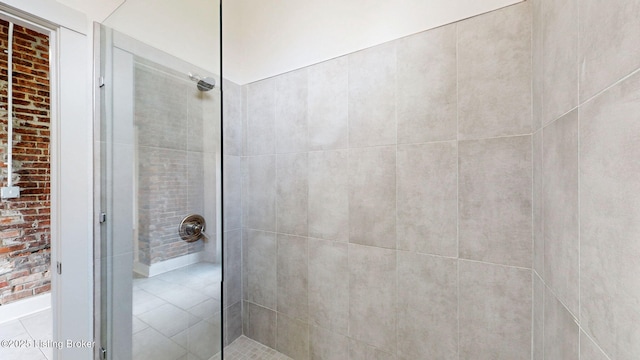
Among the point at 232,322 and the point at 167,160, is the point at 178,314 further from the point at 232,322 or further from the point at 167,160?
the point at 232,322

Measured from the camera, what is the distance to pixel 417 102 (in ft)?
3.47

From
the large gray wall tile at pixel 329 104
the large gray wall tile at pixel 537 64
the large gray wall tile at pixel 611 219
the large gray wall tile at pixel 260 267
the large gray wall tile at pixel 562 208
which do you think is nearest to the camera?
the large gray wall tile at pixel 611 219

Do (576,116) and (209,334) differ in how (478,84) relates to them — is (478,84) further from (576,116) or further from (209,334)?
(209,334)

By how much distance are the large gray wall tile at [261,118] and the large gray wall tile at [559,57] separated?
1.28 m

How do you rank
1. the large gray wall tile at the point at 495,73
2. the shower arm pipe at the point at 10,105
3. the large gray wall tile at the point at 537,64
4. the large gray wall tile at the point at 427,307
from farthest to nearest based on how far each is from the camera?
the shower arm pipe at the point at 10,105, the large gray wall tile at the point at 427,307, the large gray wall tile at the point at 495,73, the large gray wall tile at the point at 537,64

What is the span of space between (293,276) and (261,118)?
1.05m

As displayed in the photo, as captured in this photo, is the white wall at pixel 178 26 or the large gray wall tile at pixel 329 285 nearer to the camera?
the white wall at pixel 178 26

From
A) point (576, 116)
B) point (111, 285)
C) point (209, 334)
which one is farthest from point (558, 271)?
point (111, 285)

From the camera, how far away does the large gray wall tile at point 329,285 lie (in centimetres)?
125

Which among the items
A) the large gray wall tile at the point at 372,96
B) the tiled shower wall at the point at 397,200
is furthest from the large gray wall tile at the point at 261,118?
the large gray wall tile at the point at 372,96

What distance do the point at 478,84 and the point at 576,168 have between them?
55 centimetres

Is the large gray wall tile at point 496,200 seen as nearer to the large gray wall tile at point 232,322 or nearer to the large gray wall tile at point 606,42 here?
the large gray wall tile at point 606,42

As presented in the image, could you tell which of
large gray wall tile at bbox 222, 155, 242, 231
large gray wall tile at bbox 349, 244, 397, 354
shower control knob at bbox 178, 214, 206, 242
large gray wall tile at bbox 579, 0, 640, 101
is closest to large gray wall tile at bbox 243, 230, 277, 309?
large gray wall tile at bbox 222, 155, 242, 231

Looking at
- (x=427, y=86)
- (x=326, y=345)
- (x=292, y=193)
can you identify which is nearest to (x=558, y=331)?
(x=427, y=86)
